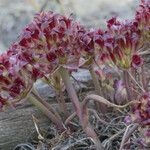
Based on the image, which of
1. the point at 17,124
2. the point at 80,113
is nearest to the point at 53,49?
the point at 80,113

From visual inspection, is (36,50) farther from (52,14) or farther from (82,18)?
(82,18)

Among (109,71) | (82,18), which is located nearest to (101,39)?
(109,71)

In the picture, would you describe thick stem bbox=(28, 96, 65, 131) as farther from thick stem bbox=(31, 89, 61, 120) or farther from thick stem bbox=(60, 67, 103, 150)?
thick stem bbox=(60, 67, 103, 150)

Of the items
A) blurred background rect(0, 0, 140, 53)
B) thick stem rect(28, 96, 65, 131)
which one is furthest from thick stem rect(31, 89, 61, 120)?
blurred background rect(0, 0, 140, 53)

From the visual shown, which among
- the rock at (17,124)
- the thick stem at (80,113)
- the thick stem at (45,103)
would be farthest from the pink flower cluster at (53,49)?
the rock at (17,124)

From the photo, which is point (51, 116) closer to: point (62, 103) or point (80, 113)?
point (62, 103)

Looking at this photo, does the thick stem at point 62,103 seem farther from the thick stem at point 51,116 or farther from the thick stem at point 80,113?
the thick stem at point 80,113
